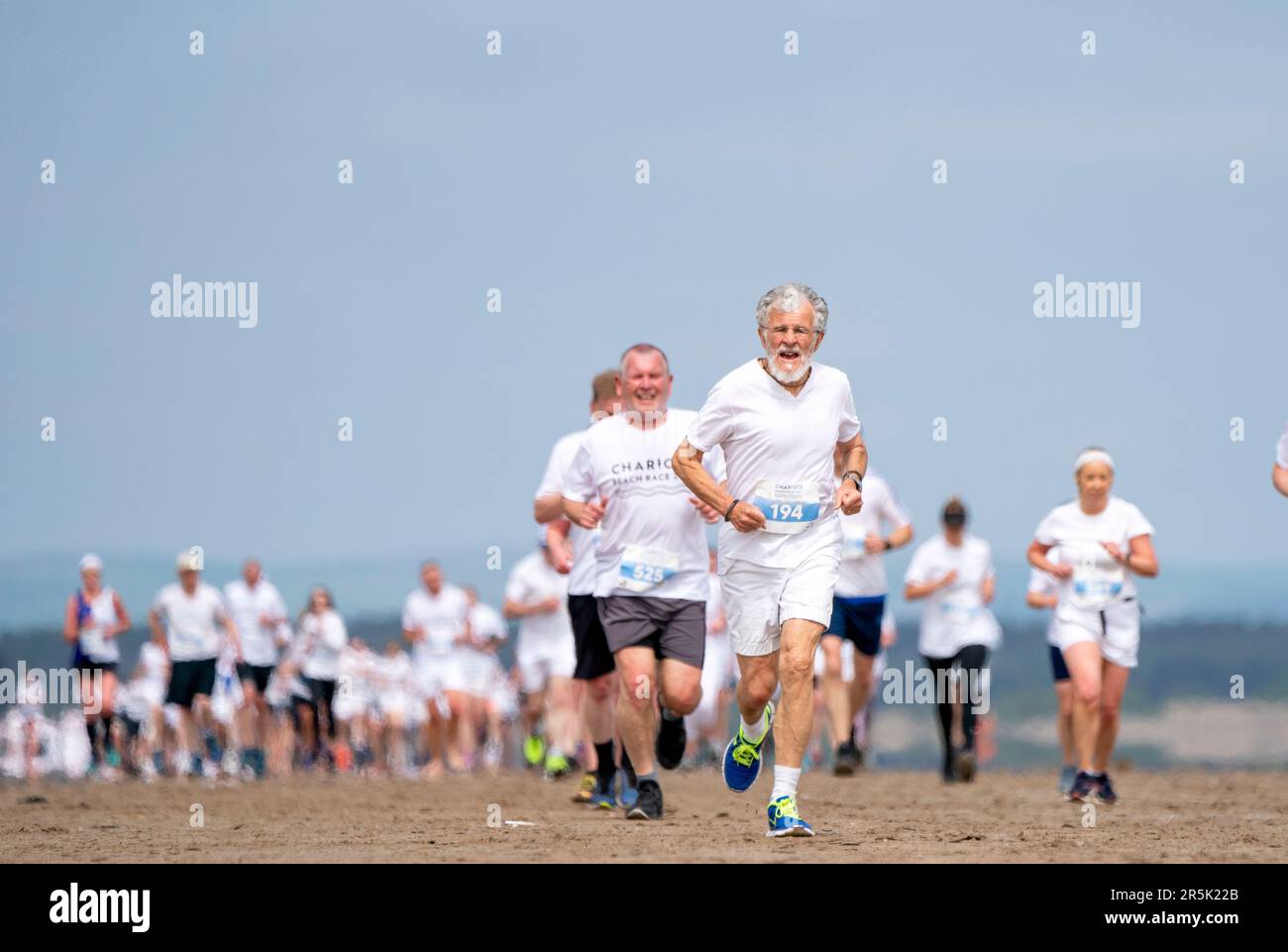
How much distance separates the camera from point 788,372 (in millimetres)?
10766

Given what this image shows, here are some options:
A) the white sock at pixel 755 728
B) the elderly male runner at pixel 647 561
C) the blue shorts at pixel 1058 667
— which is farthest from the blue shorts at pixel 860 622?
the white sock at pixel 755 728

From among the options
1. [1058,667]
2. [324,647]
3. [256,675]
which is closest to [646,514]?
[1058,667]

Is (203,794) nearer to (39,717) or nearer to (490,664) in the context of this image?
(490,664)

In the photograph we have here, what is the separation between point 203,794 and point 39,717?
17010 mm

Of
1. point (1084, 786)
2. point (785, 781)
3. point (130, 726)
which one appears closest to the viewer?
point (785, 781)

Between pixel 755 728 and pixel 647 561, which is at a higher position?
pixel 647 561

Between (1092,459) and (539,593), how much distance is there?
7.59 metres

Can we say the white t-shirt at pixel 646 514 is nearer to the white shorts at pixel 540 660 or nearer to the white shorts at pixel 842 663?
the white shorts at pixel 842 663

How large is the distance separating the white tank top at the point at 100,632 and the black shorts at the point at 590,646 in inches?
376

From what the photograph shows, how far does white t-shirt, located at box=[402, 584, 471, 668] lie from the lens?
21.8 metres

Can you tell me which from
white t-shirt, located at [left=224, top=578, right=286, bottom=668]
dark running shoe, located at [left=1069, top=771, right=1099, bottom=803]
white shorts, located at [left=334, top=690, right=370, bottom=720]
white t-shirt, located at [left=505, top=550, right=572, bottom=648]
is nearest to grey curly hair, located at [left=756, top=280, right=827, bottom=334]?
dark running shoe, located at [left=1069, top=771, right=1099, bottom=803]

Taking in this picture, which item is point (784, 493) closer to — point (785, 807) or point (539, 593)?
point (785, 807)

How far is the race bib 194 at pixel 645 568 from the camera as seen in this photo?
12.4 meters
